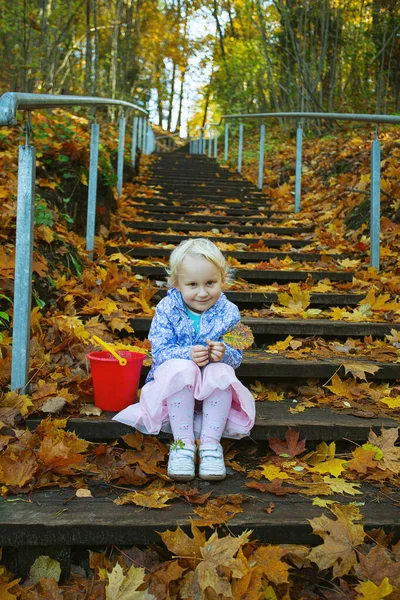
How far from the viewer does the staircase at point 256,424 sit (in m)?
1.64

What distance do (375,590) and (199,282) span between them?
1.30m

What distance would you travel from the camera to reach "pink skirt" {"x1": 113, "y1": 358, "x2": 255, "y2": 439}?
2.06 m

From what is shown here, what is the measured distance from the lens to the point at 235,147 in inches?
585

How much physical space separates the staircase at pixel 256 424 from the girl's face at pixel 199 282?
53 centimetres

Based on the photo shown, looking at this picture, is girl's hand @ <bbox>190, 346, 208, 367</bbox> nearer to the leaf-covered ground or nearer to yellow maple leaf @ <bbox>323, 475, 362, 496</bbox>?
the leaf-covered ground

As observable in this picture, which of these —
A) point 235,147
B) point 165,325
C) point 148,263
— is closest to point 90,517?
point 165,325

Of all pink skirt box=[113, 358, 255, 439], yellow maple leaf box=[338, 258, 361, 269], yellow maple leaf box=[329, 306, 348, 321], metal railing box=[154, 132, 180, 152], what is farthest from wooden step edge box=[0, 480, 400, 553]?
metal railing box=[154, 132, 180, 152]

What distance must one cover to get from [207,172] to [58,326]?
8069mm

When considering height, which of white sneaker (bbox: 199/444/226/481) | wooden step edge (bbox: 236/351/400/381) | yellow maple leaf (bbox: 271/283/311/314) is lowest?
white sneaker (bbox: 199/444/226/481)

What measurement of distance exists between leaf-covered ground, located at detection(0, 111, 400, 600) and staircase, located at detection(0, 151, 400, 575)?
37 millimetres

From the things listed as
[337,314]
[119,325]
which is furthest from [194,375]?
[337,314]

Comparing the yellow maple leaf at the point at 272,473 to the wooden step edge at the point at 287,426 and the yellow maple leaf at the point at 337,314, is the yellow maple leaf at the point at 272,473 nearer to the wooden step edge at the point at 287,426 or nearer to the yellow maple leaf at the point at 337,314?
the wooden step edge at the point at 287,426

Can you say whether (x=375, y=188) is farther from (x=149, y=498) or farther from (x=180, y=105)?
(x=180, y=105)

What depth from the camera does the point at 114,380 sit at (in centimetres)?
223
